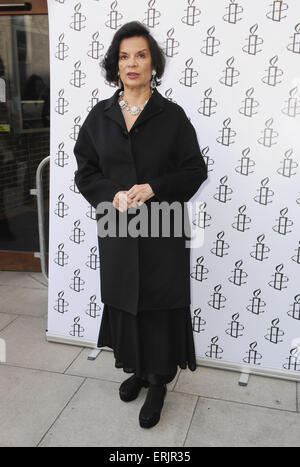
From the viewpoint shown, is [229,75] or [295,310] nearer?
[229,75]

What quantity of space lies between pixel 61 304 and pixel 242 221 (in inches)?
47.5

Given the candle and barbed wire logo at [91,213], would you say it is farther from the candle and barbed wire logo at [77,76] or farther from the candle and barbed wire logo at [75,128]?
the candle and barbed wire logo at [77,76]

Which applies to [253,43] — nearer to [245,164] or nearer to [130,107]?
[245,164]

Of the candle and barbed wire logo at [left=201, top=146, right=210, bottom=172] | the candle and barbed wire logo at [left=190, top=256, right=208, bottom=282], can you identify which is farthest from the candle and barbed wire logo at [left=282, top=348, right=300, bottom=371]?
the candle and barbed wire logo at [left=201, top=146, right=210, bottom=172]

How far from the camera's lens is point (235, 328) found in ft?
8.49

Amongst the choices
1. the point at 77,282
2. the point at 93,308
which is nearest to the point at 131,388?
the point at 93,308

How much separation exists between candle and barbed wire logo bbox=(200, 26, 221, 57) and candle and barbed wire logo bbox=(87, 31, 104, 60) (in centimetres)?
54

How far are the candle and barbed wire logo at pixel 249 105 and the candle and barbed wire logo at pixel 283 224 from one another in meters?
0.50

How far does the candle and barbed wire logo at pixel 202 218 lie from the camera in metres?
2.49

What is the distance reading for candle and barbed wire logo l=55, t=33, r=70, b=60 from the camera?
253 centimetres

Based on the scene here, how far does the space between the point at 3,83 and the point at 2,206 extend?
3.54ft

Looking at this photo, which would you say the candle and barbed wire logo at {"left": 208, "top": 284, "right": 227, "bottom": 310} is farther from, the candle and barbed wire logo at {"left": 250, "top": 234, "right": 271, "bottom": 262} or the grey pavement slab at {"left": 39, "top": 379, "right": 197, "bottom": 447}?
the grey pavement slab at {"left": 39, "top": 379, "right": 197, "bottom": 447}

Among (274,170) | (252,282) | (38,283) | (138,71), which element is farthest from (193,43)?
(38,283)

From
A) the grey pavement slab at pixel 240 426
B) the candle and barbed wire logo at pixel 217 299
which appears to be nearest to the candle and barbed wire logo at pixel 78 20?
the candle and barbed wire logo at pixel 217 299
